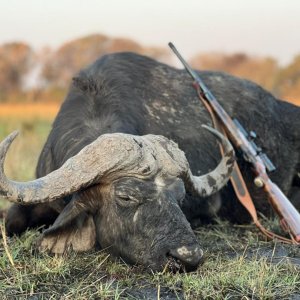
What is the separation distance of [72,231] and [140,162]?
75cm

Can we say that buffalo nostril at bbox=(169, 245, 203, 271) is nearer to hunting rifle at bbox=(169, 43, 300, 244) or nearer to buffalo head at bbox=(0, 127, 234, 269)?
buffalo head at bbox=(0, 127, 234, 269)

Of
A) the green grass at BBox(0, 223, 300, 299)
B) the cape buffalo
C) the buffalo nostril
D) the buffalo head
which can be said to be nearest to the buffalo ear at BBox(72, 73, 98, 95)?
the cape buffalo

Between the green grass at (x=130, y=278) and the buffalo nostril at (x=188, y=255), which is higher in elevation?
the buffalo nostril at (x=188, y=255)

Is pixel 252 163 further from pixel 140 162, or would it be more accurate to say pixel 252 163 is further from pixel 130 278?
pixel 130 278

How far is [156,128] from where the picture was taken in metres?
5.48

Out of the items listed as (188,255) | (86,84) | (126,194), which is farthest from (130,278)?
(86,84)

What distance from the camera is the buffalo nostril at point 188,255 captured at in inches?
141

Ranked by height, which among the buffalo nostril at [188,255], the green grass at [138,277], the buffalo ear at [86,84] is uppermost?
the buffalo ear at [86,84]

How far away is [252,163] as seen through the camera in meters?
5.58

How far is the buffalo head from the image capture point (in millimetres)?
3715

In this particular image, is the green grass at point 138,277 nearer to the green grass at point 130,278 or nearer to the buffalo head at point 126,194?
the green grass at point 130,278

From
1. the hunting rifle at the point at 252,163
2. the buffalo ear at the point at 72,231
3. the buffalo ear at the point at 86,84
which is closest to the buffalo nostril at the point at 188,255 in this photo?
the buffalo ear at the point at 72,231

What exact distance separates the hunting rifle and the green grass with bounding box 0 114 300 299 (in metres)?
0.42

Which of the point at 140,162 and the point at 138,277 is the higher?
the point at 140,162
